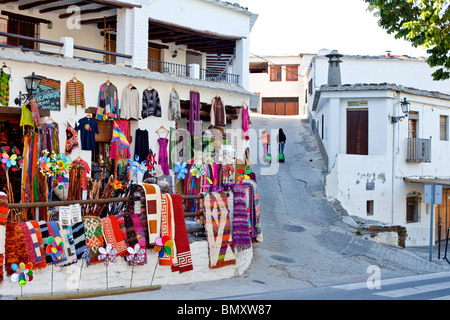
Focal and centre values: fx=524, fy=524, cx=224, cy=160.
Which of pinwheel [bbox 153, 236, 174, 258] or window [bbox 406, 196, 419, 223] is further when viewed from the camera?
window [bbox 406, 196, 419, 223]

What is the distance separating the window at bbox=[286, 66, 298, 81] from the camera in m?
41.1

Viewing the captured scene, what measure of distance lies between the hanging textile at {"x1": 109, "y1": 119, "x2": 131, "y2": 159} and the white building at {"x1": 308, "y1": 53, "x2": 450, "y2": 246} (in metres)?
8.46

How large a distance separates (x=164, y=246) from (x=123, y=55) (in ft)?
27.9

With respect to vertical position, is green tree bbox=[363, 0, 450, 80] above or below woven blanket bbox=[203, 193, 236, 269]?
above

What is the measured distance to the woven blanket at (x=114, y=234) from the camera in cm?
945

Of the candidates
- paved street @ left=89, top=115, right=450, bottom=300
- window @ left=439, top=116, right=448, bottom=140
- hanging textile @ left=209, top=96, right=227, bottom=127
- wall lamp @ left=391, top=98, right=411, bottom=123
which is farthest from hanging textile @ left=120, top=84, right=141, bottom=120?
window @ left=439, top=116, right=448, bottom=140

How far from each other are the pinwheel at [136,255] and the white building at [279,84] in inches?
1275

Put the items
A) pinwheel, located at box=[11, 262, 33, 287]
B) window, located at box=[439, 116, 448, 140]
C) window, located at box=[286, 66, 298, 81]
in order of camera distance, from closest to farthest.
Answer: pinwheel, located at box=[11, 262, 33, 287] → window, located at box=[439, 116, 448, 140] → window, located at box=[286, 66, 298, 81]

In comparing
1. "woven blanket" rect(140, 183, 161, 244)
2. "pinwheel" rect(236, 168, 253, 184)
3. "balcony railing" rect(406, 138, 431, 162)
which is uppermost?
"balcony railing" rect(406, 138, 431, 162)

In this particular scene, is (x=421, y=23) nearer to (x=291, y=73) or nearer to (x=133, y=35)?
(x=133, y=35)

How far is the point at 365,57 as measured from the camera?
30.7 meters

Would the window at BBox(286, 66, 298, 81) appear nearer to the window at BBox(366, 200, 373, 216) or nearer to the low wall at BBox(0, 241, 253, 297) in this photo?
the window at BBox(366, 200, 373, 216)

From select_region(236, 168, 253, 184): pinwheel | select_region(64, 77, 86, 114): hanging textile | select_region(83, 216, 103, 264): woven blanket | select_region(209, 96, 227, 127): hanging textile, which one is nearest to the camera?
select_region(83, 216, 103, 264): woven blanket
